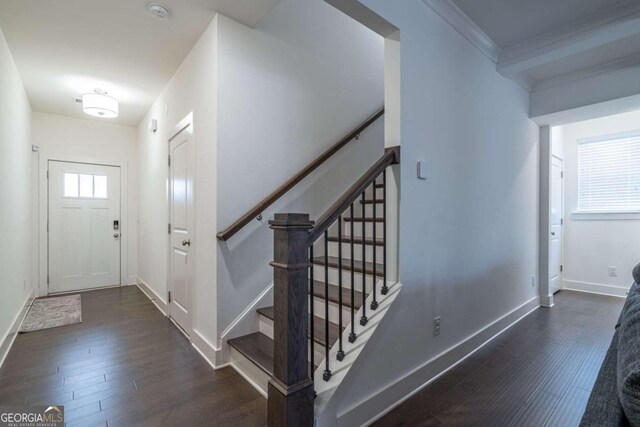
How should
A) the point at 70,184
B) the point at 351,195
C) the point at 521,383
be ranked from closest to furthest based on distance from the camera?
the point at 351,195 → the point at 521,383 → the point at 70,184

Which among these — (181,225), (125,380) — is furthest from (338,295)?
(181,225)

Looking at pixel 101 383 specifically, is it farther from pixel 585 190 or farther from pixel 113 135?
pixel 585 190

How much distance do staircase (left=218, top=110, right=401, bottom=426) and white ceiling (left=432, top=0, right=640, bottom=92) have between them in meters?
1.40

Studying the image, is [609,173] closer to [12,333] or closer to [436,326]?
[436,326]

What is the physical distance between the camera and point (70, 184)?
4535 millimetres

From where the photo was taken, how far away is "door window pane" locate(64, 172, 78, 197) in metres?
4.50

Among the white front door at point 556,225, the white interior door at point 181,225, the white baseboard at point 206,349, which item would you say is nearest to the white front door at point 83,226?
the white interior door at point 181,225

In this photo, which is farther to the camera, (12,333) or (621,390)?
(12,333)

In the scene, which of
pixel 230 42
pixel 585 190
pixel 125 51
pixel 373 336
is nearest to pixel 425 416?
pixel 373 336

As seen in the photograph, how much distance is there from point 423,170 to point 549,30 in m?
1.76

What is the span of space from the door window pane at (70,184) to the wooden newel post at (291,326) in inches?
186

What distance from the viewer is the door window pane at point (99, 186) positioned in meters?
4.73

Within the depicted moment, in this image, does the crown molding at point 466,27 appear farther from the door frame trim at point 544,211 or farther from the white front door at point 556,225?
the white front door at point 556,225

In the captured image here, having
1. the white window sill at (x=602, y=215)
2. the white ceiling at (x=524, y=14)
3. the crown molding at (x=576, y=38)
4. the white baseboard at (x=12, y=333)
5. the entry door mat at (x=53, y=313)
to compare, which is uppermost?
the white ceiling at (x=524, y=14)
